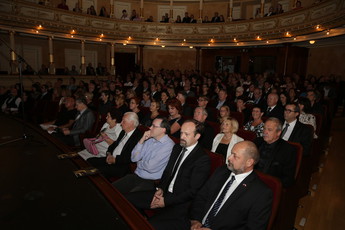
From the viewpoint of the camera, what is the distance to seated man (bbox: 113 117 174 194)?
2871 millimetres

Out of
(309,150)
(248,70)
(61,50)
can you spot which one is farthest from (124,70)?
(309,150)

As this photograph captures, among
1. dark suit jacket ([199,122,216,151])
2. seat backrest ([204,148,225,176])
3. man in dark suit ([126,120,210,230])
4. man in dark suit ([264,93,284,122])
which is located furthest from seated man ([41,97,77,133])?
man in dark suit ([264,93,284,122])

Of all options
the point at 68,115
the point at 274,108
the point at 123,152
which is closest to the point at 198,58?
the point at 274,108

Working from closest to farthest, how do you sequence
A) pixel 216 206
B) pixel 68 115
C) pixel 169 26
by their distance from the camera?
pixel 216 206 → pixel 68 115 → pixel 169 26

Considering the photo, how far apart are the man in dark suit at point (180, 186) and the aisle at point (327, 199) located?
1476 millimetres

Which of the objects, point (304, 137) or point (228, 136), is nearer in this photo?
point (228, 136)

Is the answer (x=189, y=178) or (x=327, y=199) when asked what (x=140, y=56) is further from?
(x=189, y=178)

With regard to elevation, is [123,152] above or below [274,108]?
below

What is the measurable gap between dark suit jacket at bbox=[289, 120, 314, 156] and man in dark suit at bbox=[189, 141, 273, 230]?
176cm

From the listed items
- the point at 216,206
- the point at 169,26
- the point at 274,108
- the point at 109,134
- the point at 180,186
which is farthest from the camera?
the point at 169,26

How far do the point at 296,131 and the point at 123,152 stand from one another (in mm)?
2384

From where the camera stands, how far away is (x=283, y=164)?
2.71 meters

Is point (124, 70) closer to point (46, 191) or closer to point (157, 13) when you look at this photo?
point (157, 13)

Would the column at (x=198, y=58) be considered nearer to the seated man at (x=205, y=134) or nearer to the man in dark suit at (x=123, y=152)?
the seated man at (x=205, y=134)
